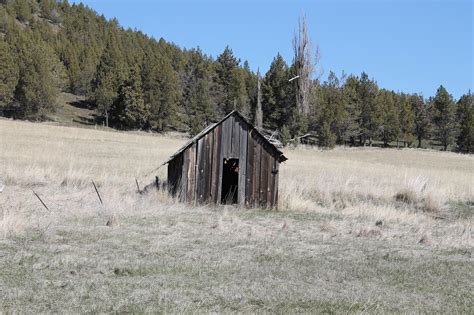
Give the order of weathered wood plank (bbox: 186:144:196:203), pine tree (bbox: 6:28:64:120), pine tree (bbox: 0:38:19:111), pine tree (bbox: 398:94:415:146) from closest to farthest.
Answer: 1. weathered wood plank (bbox: 186:144:196:203)
2. pine tree (bbox: 6:28:64:120)
3. pine tree (bbox: 0:38:19:111)
4. pine tree (bbox: 398:94:415:146)

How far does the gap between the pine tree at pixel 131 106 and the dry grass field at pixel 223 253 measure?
164 feet

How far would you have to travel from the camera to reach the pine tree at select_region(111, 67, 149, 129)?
7262 centimetres

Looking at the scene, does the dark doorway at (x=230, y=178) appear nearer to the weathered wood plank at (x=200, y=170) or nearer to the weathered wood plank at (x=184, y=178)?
the weathered wood plank at (x=200, y=170)

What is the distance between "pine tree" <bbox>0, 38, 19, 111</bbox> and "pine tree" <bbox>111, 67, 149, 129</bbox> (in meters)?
13.1

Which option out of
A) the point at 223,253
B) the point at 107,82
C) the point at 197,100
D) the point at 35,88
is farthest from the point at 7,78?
the point at 223,253

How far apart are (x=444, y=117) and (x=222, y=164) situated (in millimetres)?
75054

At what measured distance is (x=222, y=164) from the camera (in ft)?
70.3

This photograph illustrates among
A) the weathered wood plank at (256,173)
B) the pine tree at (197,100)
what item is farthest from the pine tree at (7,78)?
the weathered wood plank at (256,173)

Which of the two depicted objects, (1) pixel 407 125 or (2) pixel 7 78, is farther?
(1) pixel 407 125

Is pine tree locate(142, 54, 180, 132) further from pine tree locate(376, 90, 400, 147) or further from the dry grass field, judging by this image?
the dry grass field

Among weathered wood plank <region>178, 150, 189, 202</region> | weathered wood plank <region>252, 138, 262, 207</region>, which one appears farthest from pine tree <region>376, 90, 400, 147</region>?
weathered wood plank <region>178, 150, 189, 202</region>

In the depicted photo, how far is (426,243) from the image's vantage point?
1373cm

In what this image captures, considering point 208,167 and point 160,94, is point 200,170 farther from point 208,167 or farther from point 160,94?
point 160,94

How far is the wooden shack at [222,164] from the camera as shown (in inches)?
824
